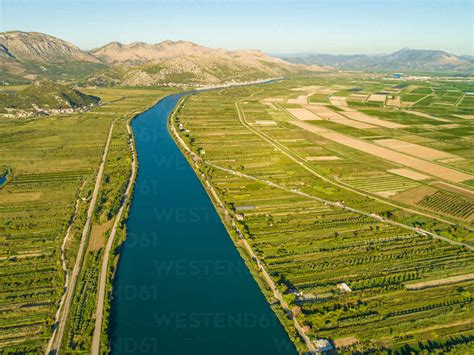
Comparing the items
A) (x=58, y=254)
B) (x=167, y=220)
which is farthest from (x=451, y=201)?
(x=58, y=254)

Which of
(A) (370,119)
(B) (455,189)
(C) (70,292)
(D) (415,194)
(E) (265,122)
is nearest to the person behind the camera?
(C) (70,292)

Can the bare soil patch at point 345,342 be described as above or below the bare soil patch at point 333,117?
below

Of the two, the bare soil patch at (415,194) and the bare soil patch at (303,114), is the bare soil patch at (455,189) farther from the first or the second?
the bare soil patch at (303,114)

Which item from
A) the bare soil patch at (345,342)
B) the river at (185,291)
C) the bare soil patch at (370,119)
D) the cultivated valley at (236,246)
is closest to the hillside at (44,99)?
the cultivated valley at (236,246)

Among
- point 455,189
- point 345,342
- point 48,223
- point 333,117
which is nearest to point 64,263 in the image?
point 48,223

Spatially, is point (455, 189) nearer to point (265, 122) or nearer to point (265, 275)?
point (265, 275)

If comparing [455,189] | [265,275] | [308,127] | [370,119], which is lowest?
[265,275]
